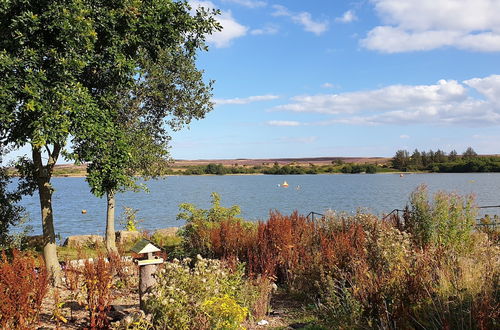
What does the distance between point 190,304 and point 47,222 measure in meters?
5.58

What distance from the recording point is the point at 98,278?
561 cm

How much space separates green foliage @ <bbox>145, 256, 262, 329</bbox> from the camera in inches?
200

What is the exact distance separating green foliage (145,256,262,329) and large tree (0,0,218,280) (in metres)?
3.56

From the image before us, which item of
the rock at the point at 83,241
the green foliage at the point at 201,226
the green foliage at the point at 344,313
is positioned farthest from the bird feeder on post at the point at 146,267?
the rock at the point at 83,241

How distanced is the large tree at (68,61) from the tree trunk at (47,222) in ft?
0.07

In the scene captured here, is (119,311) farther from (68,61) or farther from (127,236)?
(127,236)

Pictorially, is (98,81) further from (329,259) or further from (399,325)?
(399,325)

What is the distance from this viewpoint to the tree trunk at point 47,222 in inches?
367

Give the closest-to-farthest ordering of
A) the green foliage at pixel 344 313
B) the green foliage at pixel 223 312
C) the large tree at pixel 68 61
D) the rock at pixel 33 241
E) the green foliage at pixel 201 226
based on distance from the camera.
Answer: the green foliage at pixel 223 312, the green foliage at pixel 344 313, the large tree at pixel 68 61, the green foliage at pixel 201 226, the rock at pixel 33 241

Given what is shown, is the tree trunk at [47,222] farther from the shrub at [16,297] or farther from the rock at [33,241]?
the rock at [33,241]

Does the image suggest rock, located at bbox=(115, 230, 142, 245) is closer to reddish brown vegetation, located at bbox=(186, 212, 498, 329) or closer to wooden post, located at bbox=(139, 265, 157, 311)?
reddish brown vegetation, located at bbox=(186, 212, 498, 329)

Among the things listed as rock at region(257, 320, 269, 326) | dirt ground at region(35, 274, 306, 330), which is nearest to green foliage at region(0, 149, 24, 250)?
dirt ground at region(35, 274, 306, 330)


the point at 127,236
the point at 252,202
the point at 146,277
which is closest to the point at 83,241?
the point at 127,236

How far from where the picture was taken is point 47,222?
9.37m
